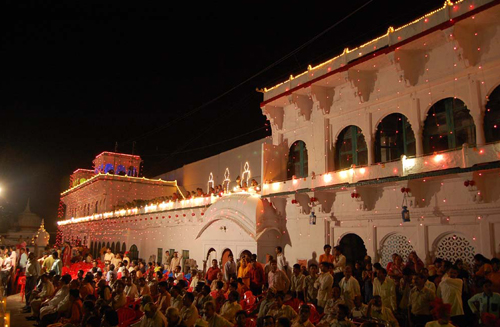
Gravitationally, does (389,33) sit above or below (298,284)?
above

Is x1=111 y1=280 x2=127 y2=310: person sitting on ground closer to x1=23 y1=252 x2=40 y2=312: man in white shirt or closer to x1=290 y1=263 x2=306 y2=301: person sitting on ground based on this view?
x1=290 y1=263 x2=306 y2=301: person sitting on ground

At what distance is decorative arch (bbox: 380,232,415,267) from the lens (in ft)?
39.2

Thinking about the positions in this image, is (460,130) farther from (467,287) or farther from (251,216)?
(251,216)

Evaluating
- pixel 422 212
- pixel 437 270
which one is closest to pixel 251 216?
pixel 422 212

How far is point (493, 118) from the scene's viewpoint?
411 inches

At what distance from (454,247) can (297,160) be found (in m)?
7.43

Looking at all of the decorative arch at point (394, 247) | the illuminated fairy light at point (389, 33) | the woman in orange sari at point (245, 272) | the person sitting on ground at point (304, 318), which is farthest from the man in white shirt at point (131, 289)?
the illuminated fairy light at point (389, 33)

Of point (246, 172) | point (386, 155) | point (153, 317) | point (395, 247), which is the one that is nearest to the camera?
point (153, 317)

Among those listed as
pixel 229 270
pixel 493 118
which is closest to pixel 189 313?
pixel 229 270

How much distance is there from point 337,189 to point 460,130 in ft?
14.0

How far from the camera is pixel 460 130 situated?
11.2 m

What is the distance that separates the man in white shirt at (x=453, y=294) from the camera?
775 centimetres

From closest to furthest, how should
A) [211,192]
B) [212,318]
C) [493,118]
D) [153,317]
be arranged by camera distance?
[153,317] → [212,318] → [493,118] → [211,192]

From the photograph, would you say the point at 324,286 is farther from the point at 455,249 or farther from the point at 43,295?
the point at 43,295
